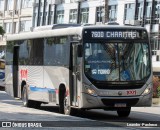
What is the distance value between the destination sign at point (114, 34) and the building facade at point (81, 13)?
33.6 m

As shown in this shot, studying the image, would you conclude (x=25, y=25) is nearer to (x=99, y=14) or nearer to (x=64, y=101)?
(x=99, y=14)

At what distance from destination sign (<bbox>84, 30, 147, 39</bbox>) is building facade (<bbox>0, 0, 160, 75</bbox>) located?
110 feet

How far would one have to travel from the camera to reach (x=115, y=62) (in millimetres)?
20453

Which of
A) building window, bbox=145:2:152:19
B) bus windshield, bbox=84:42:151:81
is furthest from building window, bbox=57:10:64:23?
bus windshield, bbox=84:42:151:81

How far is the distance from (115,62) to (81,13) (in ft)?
170

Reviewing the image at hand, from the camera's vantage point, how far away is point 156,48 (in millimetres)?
60125

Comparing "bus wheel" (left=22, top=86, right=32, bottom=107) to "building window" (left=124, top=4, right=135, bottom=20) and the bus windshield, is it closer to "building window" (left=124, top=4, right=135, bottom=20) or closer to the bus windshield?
the bus windshield

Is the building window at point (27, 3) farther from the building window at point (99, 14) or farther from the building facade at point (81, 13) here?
the building window at point (99, 14)

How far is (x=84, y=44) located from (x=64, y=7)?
5531 centimetres

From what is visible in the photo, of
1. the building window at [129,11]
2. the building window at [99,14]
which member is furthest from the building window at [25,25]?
the building window at [129,11]

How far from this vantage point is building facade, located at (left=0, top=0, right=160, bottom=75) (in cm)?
6009

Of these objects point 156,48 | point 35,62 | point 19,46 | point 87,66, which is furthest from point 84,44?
point 156,48

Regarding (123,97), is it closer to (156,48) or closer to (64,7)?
(156,48)

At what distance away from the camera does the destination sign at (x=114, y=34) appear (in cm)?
2073
